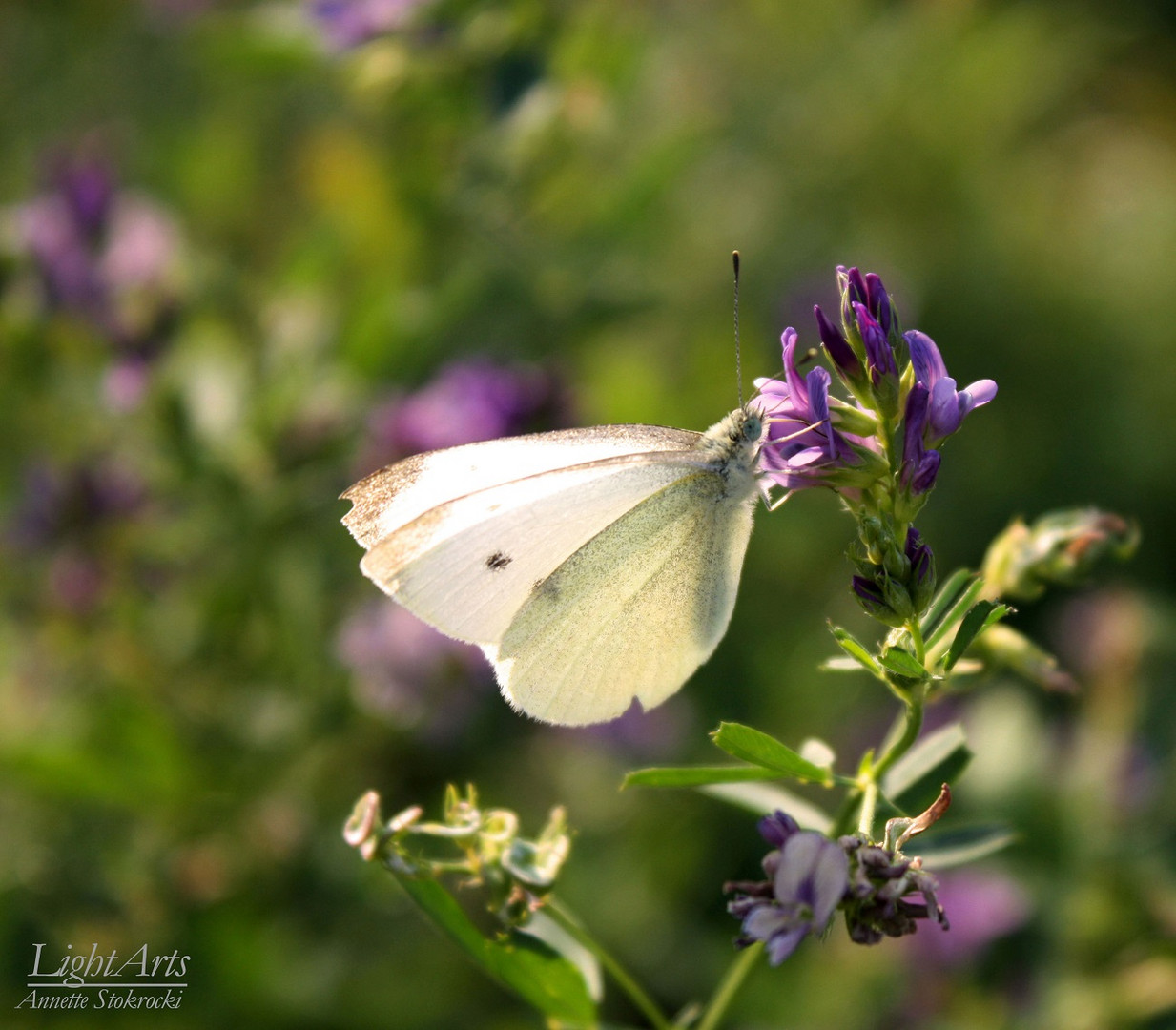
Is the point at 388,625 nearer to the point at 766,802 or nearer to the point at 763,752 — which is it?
the point at 766,802

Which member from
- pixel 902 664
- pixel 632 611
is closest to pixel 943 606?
pixel 902 664

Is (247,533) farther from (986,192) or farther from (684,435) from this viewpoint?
(986,192)

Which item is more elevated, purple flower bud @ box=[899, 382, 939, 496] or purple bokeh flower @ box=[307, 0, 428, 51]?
purple bokeh flower @ box=[307, 0, 428, 51]

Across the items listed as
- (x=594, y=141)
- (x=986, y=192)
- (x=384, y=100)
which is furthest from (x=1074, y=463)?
(x=384, y=100)

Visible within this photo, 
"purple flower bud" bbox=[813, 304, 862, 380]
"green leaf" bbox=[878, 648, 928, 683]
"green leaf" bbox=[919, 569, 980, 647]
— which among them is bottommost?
"green leaf" bbox=[919, 569, 980, 647]

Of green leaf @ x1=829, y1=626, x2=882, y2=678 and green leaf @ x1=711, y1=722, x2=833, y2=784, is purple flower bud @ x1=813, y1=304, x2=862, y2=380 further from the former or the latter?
green leaf @ x1=711, y1=722, x2=833, y2=784

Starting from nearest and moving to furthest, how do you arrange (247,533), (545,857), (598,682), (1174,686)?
(545,857) → (598,682) → (247,533) → (1174,686)

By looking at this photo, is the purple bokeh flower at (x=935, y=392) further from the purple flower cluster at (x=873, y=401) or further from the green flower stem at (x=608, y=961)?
the green flower stem at (x=608, y=961)

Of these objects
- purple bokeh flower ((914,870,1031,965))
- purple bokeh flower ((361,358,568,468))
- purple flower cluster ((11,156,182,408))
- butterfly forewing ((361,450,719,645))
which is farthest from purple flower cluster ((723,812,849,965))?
purple flower cluster ((11,156,182,408))
